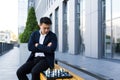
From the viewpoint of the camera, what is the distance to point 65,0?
3378cm

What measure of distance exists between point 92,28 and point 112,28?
2.53 m

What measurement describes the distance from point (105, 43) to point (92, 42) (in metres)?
1.64

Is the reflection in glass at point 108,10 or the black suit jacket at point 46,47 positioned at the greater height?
the reflection in glass at point 108,10

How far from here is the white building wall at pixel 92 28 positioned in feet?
68.9

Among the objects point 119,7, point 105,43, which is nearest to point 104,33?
point 105,43

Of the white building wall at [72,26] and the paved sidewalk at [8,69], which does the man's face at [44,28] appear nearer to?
the paved sidewalk at [8,69]

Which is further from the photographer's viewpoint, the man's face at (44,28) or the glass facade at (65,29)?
the glass facade at (65,29)

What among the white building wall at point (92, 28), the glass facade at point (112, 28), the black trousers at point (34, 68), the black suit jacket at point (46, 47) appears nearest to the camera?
the black trousers at point (34, 68)

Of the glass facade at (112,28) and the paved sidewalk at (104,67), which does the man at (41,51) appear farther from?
the glass facade at (112,28)

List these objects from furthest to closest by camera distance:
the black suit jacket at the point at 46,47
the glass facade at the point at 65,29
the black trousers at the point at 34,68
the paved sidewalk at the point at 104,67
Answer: the glass facade at the point at 65,29
the paved sidewalk at the point at 104,67
the black suit jacket at the point at 46,47
the black trousers at the point at 34,68

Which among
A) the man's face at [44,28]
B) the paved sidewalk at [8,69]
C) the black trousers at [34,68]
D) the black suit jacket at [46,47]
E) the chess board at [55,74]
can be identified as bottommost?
the paved sidewalk at [8,69]

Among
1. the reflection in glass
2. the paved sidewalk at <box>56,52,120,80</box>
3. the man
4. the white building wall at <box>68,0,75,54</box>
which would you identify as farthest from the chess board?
the white building wall at <box>68,0,75,54</box>

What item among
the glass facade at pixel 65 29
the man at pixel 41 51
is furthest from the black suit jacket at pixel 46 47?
the glass facade at pixel 65 29

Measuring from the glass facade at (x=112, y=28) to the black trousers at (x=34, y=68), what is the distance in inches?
533
